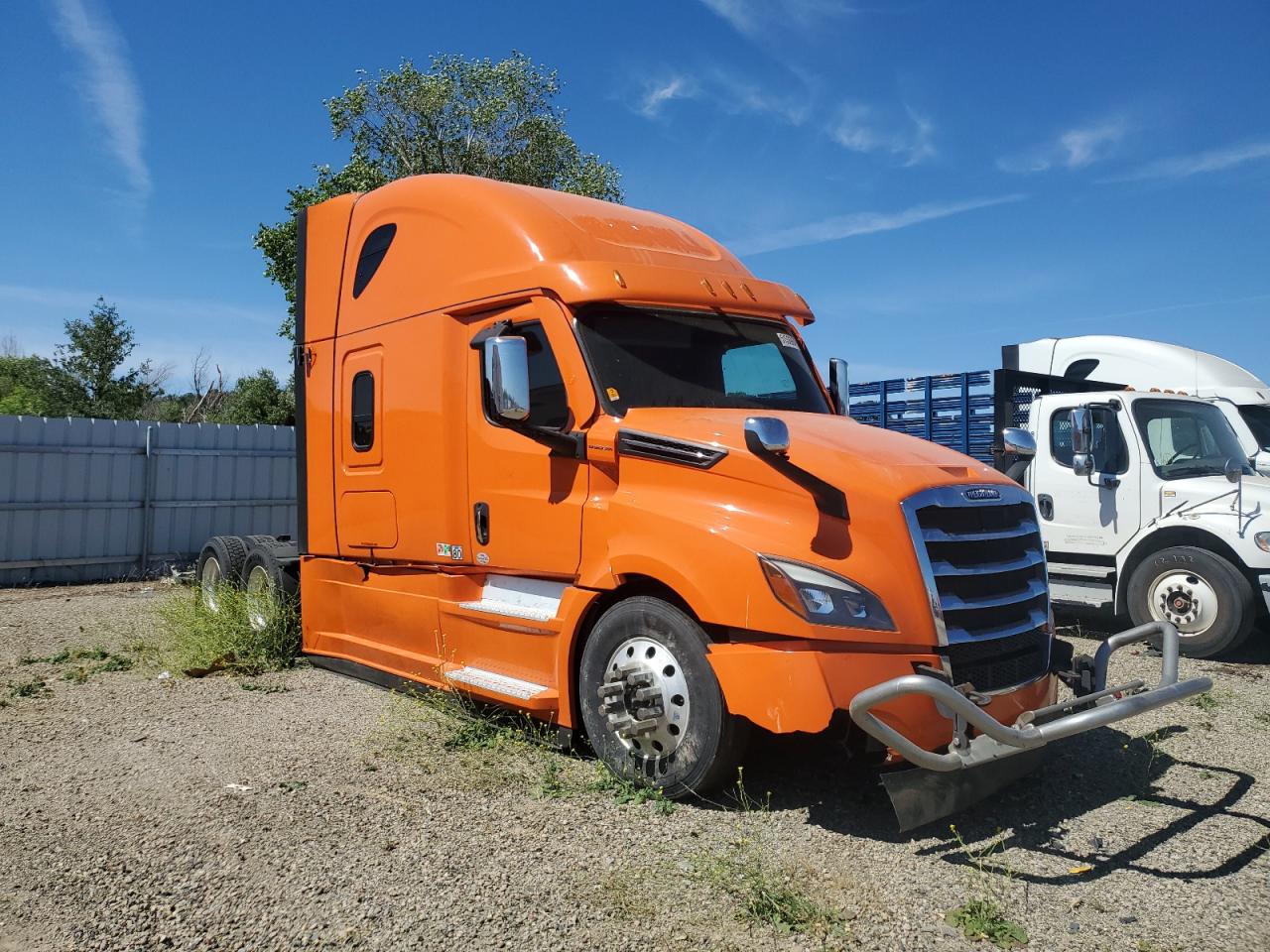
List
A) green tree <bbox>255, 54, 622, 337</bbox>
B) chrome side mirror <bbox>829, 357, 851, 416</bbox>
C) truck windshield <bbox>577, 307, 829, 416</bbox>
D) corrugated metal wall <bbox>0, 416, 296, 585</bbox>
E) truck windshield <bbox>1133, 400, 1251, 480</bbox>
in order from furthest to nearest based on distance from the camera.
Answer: green tree <bbox>255, 54, 622, 337</bbox> < corrugated metal wall <bbox>0, 416, 296, 585</bbox> < truck windshield <bbox>1133, 400, 1251, 480</bbox> < chrome side mirror <bbox>829, 357, 851, 416</bbox> < truck windshield <bbox>577, 307, 829, 416</bbox>

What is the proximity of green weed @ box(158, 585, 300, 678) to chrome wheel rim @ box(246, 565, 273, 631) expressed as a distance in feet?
0.12

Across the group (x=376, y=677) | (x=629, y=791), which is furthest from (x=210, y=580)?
(x=629, y=791)

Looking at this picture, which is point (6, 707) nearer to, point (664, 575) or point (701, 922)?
point (664, 575)

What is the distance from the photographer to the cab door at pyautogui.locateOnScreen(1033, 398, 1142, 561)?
8.89 m

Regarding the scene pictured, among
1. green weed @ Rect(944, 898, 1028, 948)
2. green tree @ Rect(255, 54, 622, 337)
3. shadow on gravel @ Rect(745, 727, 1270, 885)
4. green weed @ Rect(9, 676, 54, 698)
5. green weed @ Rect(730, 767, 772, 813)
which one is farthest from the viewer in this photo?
green tree @ Rect(255, 54, 622, 337)

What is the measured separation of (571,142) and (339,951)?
26620mm

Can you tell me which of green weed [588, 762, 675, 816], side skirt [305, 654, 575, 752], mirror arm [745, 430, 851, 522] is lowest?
green weed [588, 762, 675, 816]

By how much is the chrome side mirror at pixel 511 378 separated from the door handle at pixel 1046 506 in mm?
6269

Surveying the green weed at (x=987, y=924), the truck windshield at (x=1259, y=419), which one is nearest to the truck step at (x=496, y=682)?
the green weed at (x=987, y=924)

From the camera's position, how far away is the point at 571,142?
2745 centimetres

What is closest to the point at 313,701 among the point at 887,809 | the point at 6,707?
the point at 6,707

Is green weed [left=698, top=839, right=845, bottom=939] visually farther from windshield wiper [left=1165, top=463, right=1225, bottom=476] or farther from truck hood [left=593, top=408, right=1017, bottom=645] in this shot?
windshield wiper [left=1165, top=463, right=1225, bottom=476]

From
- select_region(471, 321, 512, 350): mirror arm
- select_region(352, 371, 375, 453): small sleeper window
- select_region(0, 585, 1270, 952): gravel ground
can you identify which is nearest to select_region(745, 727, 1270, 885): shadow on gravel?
select_region(0, 585, 1270, 952): gravel ground

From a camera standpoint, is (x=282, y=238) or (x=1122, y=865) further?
(x=282, y=238)
